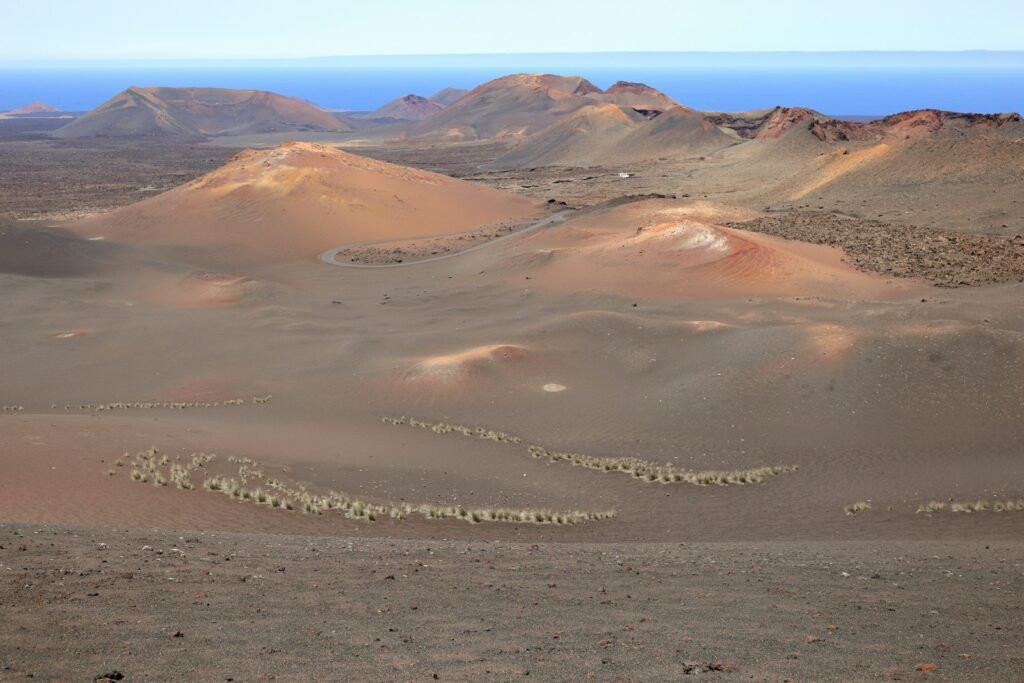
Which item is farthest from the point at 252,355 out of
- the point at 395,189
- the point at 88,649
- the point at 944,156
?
the point at 944,156

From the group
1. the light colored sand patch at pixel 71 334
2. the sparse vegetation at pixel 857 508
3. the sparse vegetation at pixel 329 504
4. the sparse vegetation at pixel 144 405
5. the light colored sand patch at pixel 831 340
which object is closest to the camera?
the sparse vegetation at pixel 329 504

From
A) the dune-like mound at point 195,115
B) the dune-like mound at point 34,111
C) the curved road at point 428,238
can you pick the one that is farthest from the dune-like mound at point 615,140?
the dune-like mound at point 34,111

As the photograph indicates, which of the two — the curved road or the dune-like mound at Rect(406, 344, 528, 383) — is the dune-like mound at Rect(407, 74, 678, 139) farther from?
the dune-like mound at Rect(406, 344, 528, 383)

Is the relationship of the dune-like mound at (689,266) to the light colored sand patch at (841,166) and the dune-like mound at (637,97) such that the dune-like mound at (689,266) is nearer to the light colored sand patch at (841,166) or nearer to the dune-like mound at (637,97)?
the light colored sand patch at (841,166)

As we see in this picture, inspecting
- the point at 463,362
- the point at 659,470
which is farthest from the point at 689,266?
the point at 659,470

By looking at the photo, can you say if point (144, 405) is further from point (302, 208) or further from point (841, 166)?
point (841, 166)

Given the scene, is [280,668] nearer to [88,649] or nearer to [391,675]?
[391,675]
